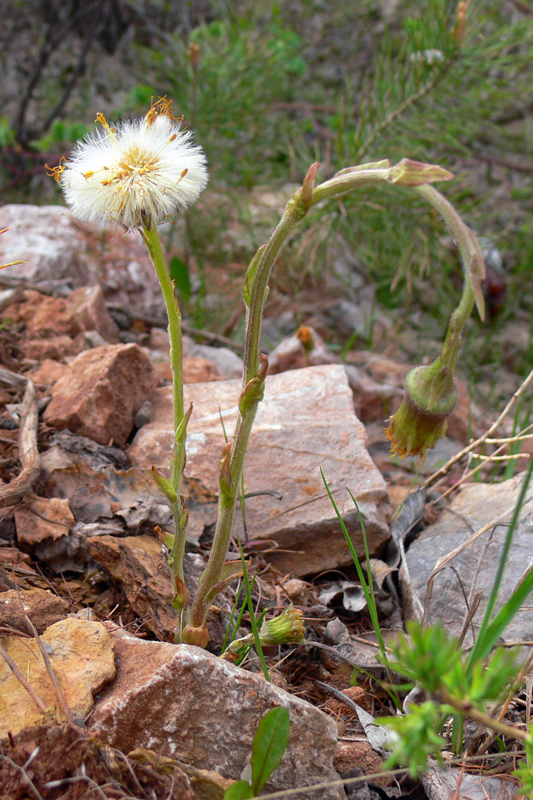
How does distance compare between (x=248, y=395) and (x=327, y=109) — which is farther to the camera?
(x=327, y=109)

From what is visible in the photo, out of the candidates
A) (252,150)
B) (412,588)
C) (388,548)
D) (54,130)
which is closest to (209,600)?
(412,588)

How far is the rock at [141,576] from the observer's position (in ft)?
4.16

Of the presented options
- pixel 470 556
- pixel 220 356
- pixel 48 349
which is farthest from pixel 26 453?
pixel 220 356

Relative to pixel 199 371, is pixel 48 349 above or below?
above

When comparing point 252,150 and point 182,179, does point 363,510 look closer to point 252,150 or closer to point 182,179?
point 182,179

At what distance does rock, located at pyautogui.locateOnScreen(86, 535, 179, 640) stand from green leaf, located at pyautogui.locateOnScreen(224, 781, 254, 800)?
42cm

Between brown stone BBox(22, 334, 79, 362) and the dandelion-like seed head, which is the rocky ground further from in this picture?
the dandelion-like seed head

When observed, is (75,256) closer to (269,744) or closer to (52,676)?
(52,676)

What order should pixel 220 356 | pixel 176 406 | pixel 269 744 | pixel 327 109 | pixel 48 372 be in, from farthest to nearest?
pixel 327 109
pixel 220 356
pixel 48 372
pixel 176 406
pixel 269 744

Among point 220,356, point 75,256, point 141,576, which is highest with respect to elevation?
point 75,256

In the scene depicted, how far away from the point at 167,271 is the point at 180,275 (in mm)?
1911

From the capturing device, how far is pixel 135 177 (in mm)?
1076

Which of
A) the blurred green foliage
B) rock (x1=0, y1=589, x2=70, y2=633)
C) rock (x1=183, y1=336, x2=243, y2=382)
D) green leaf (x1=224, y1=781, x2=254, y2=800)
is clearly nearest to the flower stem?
rock (x1=0, y1=589, x2=70, y2=633)

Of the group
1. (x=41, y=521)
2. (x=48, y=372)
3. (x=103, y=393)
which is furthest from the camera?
(x=48, y=372)
